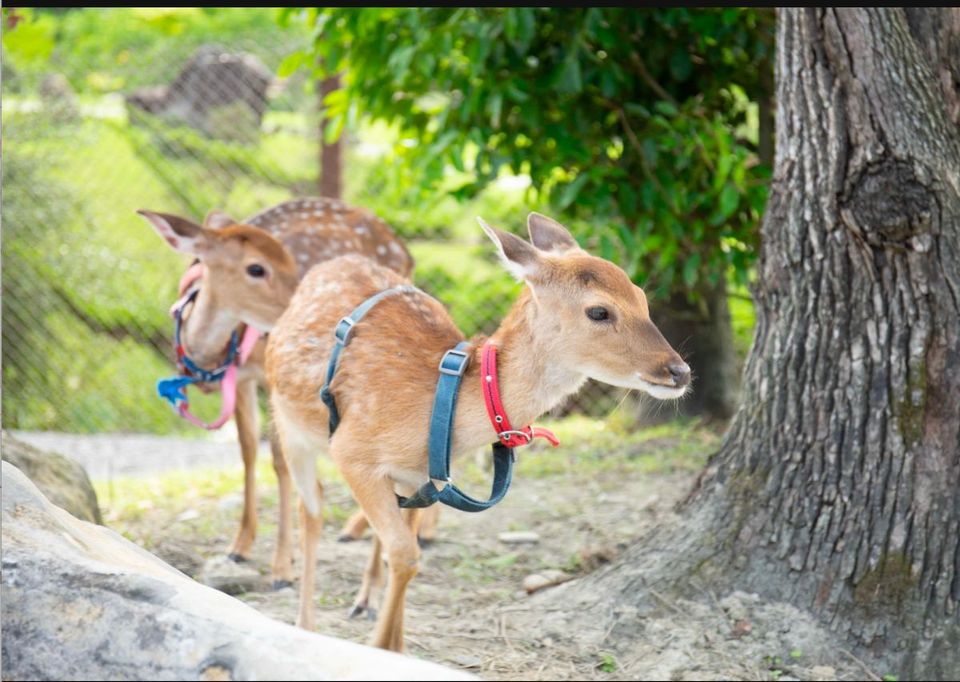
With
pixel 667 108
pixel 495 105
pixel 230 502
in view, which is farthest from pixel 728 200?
pixel 230 502

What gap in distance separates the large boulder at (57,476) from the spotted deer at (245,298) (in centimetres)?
69

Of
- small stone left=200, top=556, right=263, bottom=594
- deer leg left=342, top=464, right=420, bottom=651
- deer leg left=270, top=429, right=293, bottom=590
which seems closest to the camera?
deer leg left=342, top=464, right=420, bottom=651

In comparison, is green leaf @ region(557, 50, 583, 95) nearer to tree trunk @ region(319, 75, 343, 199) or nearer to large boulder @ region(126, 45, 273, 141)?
tree trunk @ region(319, 75, 343, 199)

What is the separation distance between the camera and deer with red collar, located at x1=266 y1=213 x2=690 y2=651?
11.0ft

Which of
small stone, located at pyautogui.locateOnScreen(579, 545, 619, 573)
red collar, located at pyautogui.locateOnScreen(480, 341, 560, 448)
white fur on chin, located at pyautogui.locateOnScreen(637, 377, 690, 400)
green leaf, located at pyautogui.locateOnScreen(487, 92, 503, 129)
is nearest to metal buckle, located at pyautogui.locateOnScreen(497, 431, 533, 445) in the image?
red collar, located at pyautogui.locateOnScreen(480, 341, 560, 448)

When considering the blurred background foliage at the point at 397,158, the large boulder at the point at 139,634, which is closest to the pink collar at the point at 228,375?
the blurred background foliage at the point at 397,158

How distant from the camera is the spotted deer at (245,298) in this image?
5.13 m

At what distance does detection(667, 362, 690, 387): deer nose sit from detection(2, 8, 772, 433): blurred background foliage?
214cm

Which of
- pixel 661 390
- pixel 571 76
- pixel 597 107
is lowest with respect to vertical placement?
pixel 661 390

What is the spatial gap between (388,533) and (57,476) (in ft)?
6.04

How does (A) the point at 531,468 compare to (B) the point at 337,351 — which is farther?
(A) the point at 531,468

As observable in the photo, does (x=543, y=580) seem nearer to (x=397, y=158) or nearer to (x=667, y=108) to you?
(x=667, y=108)

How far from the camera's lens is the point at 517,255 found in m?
3.39

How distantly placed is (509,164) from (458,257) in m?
3.56
